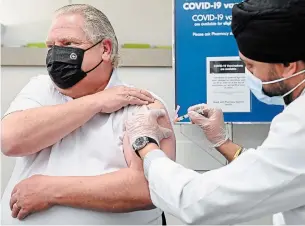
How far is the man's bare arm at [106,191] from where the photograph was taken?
1441mm

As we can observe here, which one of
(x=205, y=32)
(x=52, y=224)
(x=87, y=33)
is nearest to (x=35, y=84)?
(x=87, y=33)

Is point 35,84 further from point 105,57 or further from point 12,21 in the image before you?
point 12,21

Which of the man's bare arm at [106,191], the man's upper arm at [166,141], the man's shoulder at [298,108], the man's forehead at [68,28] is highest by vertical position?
the man's forehead at [68,28]

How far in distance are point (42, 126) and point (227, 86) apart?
4.22 feet

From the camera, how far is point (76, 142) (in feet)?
5.17

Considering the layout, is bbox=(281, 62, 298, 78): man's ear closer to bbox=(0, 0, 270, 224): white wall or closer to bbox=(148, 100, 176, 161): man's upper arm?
bbox=(148, 100, 176, 161): man's upper arm

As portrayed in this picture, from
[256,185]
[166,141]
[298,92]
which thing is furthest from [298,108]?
[166,141]

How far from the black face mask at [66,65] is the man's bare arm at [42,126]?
0.15 metres

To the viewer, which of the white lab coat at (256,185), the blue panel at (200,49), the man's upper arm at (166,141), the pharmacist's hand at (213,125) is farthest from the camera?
the blue panel at (200,49)

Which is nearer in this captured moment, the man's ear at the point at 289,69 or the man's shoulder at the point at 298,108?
the man's shoulder at the point at 298,108

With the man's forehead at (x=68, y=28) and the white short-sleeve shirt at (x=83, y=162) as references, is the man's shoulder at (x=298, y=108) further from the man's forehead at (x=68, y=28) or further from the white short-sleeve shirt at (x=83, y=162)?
the man's forehead at (x=68, y=28)

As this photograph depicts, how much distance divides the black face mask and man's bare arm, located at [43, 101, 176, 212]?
42 centimetres

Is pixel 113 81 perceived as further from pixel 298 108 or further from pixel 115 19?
pixel 115 19

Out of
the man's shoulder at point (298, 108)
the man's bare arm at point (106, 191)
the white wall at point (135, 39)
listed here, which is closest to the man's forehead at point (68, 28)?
the man's bare arm at point (106, 191)
